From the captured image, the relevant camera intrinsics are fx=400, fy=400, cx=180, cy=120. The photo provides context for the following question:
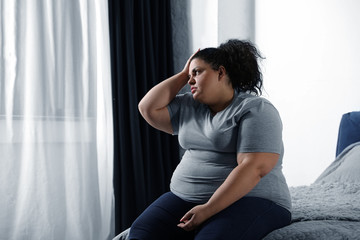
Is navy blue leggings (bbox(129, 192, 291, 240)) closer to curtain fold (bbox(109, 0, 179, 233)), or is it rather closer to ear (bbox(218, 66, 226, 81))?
ear (bbox(218, 66, 226, 81))

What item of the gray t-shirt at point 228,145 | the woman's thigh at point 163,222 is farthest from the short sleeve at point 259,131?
the woman's thigh at point 163,222

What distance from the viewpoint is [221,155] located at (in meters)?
1.27

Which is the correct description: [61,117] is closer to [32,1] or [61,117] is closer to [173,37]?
[32,1]

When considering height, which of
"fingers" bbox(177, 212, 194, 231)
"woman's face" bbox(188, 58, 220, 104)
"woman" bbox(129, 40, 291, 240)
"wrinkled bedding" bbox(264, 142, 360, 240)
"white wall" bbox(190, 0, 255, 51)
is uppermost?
"white wall" bbox(190, 0, 255, 51)

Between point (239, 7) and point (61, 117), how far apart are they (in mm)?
1525

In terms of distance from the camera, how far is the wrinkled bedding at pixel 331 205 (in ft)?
3.76

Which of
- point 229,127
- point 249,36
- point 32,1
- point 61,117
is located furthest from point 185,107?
point 249,36

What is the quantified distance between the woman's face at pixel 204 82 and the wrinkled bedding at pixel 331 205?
0.49 metres

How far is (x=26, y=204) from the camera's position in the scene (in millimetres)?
2277

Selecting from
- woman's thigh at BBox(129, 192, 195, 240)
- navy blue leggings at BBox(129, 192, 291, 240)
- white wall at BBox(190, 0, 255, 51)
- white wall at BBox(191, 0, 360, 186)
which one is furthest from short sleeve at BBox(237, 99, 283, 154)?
white wall at BBox(190, 0, 255, 51)

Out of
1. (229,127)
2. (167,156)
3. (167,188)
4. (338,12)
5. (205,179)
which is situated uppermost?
(338,12)

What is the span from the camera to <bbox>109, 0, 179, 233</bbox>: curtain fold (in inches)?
103

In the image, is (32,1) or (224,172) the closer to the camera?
(224,172)

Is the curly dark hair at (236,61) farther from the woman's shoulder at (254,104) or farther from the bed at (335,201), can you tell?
the bed at (335,201)
